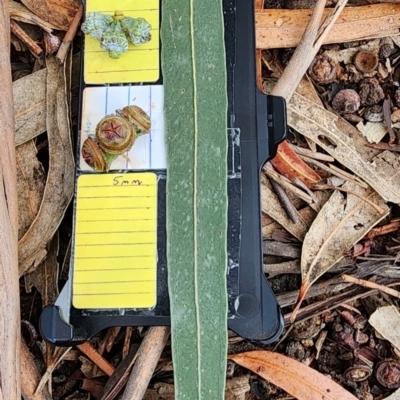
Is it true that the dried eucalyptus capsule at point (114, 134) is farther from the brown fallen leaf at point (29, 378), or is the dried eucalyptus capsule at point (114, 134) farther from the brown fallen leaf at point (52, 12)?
the brown fallen leaf at point (29, 378)

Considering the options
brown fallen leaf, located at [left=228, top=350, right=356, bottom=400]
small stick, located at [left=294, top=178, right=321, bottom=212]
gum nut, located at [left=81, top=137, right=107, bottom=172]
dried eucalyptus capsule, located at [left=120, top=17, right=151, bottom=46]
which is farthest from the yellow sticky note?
brown fallen leaf, located at [left=228, top=350, right=356, bottom=400]

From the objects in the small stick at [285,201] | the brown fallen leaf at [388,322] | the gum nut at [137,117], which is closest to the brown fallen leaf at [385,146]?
the small stick at [285,201]

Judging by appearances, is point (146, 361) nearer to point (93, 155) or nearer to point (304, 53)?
point (93, 155)

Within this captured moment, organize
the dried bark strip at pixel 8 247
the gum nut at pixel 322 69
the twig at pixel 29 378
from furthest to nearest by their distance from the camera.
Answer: the gum nut at pixel 322 69, the twig at pixel 29 378, the dried bark strip at pixel 8 247

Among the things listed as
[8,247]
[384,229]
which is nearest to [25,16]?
[8,247]

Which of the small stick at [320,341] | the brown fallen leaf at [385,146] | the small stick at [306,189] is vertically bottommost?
the small stick at [320,341]

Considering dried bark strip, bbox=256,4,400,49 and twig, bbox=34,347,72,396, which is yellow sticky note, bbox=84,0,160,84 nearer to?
dried bark strip, bbox=256,4,400,49
